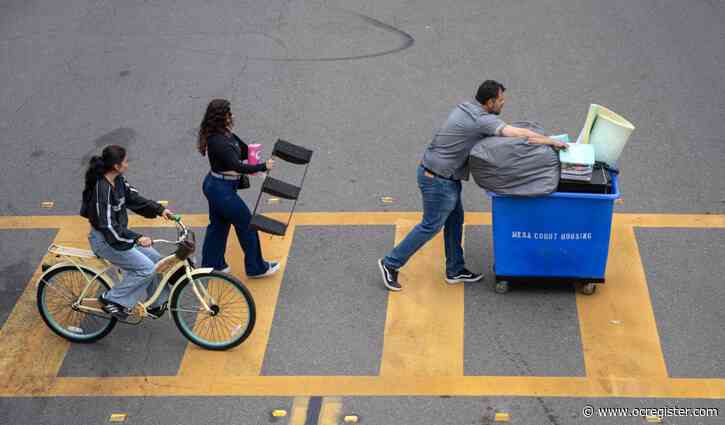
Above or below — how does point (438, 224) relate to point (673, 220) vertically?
above

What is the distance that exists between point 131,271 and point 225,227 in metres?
1.02

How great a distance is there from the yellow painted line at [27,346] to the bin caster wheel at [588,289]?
421 cm

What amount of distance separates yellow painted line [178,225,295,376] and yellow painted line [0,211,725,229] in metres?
0.49

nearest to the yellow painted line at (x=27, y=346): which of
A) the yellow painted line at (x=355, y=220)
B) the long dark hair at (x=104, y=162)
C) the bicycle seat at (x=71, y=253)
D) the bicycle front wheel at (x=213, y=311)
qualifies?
the bicycle seat at (x=71, y=253)

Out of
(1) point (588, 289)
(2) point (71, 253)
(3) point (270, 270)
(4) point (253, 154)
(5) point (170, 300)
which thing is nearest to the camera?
(2) point (71, 253)

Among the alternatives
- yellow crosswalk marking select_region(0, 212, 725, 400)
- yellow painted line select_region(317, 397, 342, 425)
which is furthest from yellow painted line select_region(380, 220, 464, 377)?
yellow painted line select_region(317, 397, 342, 425)

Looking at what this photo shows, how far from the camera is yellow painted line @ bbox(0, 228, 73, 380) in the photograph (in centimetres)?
660

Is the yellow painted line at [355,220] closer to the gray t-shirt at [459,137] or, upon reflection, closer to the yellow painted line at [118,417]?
the gray t-shirt at [459,137]

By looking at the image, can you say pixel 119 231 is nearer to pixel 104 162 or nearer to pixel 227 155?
pixel 104 162

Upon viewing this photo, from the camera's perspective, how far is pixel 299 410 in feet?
20.1

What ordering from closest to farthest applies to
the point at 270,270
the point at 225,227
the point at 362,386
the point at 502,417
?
the point at 502,417 < the point at 362,386 < the point at 225,227 < the point at 270,270

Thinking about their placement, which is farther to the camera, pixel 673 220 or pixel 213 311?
pixel 673 220

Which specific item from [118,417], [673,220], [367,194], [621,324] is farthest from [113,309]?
[673,220]

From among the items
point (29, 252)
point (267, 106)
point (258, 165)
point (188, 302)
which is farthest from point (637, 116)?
point (29, 252)
